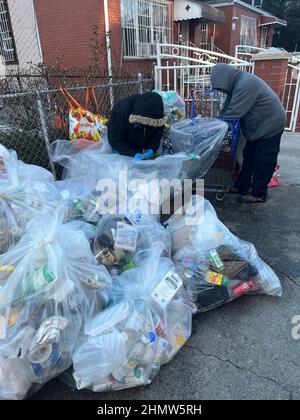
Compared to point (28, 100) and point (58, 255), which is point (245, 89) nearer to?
point (28, 100)

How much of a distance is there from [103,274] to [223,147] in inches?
88.1

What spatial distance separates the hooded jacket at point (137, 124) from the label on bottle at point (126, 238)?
1.08 metres

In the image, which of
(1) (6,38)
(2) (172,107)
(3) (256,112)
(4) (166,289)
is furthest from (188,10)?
(4) (166,289)

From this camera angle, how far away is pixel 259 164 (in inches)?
134

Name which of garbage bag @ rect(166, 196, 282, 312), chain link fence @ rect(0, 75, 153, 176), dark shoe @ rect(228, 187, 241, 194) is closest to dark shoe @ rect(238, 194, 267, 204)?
dark shoe @ rect(228, 187, 241, 194)

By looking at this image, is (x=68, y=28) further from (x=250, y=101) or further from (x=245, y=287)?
(x=245, y=287)

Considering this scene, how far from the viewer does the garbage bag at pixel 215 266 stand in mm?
2029

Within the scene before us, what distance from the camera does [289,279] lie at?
2326 mm

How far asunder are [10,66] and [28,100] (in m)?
7.72

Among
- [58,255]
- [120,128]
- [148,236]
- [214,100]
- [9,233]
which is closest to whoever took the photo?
[58,255]

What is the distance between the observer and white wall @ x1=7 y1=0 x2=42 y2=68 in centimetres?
889

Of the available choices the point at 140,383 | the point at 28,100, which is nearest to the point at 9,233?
the point at 140,383

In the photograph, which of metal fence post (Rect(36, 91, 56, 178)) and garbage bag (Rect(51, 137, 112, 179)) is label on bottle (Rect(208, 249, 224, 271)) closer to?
garbage bag (Rect(51, 137, 112, 179))

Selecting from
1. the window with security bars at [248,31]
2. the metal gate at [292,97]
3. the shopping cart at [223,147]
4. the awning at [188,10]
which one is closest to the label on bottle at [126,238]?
the shopping cart at [223,147]
